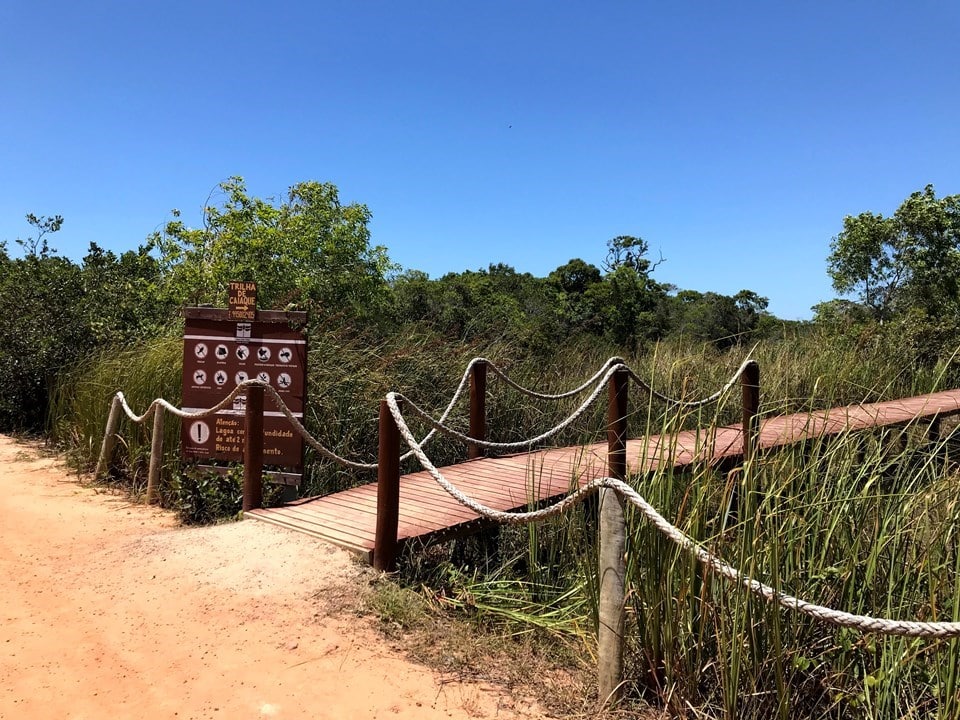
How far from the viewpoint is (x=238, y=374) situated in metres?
6.70

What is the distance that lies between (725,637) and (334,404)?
529 centimetres

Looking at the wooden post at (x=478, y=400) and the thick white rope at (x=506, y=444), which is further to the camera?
the wooden post at (x=478, y=400)

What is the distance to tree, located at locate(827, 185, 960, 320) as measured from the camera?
71.4ft

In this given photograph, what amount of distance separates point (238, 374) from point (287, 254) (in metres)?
6.26

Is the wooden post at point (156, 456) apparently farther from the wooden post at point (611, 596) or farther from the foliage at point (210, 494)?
the wooden post at point (611, 596)

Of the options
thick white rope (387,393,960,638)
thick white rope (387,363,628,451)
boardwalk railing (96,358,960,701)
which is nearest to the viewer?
thick white rope (387,393,960,638)

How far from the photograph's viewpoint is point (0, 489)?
23.7 feet

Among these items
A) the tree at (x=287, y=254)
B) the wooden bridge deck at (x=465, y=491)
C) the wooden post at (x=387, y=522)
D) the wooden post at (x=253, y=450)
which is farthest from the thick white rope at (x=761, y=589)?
the tree at (x=287, y=254)

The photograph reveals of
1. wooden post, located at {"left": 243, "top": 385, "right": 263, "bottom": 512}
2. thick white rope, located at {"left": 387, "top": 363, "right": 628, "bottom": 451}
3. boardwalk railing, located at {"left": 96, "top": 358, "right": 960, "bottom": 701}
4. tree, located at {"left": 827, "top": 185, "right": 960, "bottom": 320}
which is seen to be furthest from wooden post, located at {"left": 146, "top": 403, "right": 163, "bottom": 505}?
tree, located at {"left": 827, "top": 185, "right": 960, "bottom": 320}

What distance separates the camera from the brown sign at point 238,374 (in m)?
6.46

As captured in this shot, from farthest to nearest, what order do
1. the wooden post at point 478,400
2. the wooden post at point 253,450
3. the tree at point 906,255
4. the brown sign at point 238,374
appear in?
1. the tree at point 906,255
2. the wooden post at point 478,400
3. the brown sign at point 238,374
4. the wooden post at point 253,450

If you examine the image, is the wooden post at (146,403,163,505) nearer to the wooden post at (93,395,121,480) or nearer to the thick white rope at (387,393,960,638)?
the wooden post at (93,395,121,480)

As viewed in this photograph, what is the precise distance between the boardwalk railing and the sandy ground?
17.2 inches

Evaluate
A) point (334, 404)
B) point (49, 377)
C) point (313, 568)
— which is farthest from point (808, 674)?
point (49, 377)
